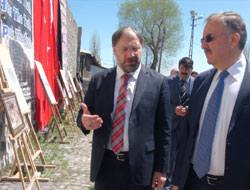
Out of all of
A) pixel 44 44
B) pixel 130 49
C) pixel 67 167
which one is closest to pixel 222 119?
pixel 130 49

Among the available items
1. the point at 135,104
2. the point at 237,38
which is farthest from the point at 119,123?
the point at 237,38

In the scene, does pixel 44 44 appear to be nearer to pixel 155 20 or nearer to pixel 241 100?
pixel 241 100

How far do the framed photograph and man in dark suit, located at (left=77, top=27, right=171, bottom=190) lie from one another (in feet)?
4.07

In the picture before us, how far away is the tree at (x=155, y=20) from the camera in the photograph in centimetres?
3200

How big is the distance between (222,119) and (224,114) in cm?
4

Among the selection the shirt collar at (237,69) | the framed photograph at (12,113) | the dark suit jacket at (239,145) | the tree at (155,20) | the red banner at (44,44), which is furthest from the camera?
the tree at (155,20)

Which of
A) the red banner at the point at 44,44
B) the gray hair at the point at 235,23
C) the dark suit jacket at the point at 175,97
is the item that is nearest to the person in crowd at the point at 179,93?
the dark suit jacket at the point at 175,97

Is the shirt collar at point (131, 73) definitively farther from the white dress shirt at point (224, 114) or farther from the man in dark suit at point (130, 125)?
the white dress shirt at point (224, 114)

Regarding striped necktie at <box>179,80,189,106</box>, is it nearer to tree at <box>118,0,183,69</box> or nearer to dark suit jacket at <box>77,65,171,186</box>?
dark suit jacket at <box>77,65,171,186</box>

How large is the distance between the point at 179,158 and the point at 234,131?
0.59 metres

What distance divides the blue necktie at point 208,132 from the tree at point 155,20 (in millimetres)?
30530

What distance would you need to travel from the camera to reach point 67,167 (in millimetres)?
4473

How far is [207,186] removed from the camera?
174 centimetres

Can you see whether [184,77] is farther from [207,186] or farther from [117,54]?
[207,186]
